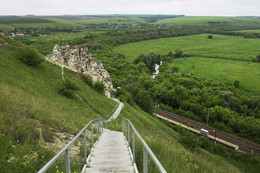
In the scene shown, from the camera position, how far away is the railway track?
40.5 metres

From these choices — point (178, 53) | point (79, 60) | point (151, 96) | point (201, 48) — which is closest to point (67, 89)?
point (79, 60)

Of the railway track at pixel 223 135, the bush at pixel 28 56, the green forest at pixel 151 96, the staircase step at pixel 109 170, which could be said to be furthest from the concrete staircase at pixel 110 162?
the railway track at pixel 223 135

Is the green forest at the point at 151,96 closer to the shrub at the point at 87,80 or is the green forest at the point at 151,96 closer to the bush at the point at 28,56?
the bush at the point at 28,56

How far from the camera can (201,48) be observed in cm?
16012

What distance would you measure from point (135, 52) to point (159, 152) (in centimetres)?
14481

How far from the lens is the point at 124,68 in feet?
326

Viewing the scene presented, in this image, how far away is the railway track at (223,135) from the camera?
4047 centimetres

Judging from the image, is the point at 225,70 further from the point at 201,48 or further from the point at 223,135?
the point at 223,135

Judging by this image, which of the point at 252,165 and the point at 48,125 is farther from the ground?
the point at 48,125

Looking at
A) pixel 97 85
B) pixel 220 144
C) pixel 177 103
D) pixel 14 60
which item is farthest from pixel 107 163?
pixel 177 103

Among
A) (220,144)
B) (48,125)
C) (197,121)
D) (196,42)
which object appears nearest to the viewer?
(48,125)

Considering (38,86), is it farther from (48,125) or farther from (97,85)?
(97,85)

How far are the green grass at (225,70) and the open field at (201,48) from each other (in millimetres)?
16152

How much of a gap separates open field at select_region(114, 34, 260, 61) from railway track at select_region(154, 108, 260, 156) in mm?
80097
